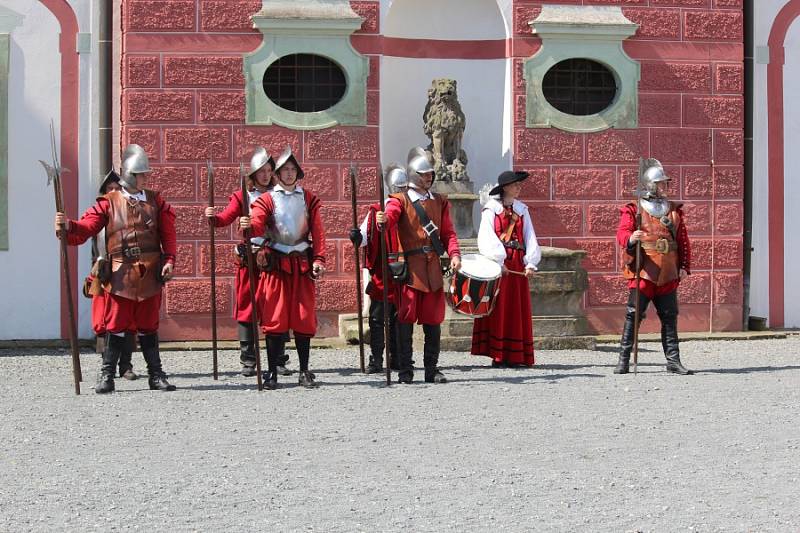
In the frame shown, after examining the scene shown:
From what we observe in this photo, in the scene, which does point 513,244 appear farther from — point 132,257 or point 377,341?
point 132,257

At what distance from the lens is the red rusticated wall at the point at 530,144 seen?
1441cm

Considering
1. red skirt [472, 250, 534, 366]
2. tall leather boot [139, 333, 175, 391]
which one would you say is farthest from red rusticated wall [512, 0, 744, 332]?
tall leather boot [139, 333, 175, 391]

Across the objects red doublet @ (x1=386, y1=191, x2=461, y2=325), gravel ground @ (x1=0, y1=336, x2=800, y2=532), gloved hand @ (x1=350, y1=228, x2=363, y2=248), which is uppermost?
gloved hand @ (x1=350, y1=228, x2=363, y2=248)

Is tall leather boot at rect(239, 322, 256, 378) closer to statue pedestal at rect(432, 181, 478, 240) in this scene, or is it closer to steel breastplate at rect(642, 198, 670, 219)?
steel breastplate at rect(642, 198, 670, 219)

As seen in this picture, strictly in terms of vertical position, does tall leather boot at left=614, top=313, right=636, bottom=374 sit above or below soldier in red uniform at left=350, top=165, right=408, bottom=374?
below

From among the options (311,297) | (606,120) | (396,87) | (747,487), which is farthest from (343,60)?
(747,487)

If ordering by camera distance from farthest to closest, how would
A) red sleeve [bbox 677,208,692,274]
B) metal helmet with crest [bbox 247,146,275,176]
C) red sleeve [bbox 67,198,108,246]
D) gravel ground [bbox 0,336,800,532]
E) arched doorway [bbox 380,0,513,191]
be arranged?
arched doorway [bbox 380,0,513,191], red sleeve [bbox 677,208,692,274], metal helmet with crest [bbox 247,146,275,176], red sleeve [bbox 67,198,108,246], gravel ground [bbox 0,336,800,532]

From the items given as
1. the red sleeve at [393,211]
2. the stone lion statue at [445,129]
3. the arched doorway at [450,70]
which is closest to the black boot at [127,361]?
the red sleeve at [393,211]

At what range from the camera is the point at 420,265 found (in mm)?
10977

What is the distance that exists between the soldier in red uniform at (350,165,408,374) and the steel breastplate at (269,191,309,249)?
1.53 ft

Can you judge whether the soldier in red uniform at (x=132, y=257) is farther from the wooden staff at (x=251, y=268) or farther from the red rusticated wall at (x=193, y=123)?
the red rusticated wall at (x=193, y=123)

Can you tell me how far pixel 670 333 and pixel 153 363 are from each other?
382cm

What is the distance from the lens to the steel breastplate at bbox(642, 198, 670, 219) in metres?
11.6

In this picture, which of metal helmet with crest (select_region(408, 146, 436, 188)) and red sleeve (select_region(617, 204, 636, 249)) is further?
red sleeve (select_region(617, 204, 636, 249))
